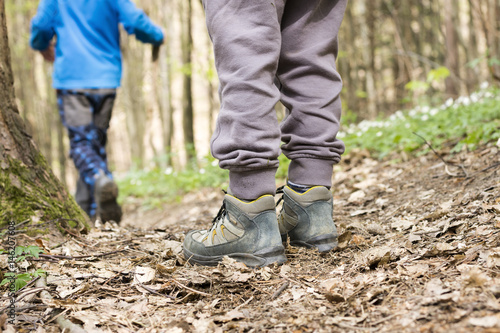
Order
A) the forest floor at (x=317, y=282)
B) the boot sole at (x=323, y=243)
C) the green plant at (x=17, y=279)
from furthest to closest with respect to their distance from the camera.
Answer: the boot sole at (x=323, y=243) → the green plant at (x=17, y=279) → the forest floor at (x=317, y=282)

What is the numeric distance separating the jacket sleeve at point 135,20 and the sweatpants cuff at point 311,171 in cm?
260

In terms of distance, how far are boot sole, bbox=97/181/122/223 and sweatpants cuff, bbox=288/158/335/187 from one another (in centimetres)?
215

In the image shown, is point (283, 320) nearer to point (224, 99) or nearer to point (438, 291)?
point (438, 291)

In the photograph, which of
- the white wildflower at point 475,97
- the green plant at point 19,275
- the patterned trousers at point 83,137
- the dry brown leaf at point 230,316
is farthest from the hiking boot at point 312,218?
the white wildflower at point 475,97

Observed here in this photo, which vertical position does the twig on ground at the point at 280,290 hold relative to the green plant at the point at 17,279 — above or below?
below

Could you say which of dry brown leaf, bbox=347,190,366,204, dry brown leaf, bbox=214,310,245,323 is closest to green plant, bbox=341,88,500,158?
dry brown leaf, bbox=347,190,366,204

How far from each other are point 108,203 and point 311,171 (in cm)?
228

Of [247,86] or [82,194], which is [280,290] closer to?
[247,86]

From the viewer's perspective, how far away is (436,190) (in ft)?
8.24

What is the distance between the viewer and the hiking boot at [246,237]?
163 cm

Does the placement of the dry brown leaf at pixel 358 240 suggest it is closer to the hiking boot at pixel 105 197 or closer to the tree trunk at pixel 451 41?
the hiking boot at pixel 105 197

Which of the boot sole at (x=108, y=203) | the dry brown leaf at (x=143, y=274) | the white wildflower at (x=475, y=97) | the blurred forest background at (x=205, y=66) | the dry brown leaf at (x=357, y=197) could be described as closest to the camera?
the dry brown leaf at (x=143, y=274)

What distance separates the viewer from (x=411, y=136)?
13.7 ft

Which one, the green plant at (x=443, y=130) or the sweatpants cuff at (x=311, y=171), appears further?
the green plant at (x=443, y=130)
